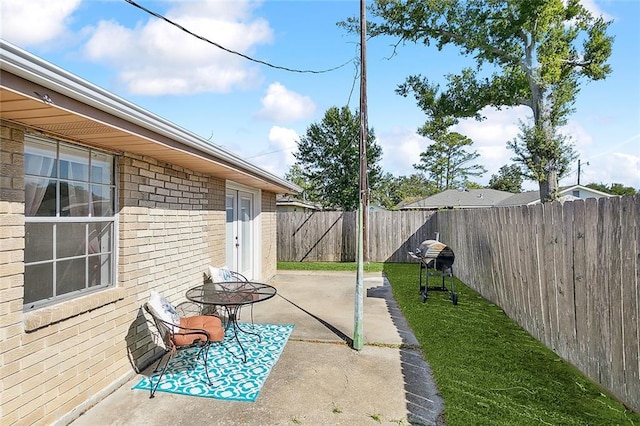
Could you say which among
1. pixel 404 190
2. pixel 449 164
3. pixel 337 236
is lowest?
pixel 337 236

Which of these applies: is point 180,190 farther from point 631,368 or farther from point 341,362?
point 631,368

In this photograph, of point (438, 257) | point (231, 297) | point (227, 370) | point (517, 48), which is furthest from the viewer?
point (517, 48)

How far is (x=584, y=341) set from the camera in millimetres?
3738

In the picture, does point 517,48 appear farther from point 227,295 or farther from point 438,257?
point 227,295

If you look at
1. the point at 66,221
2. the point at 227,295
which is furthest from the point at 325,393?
the point at 66,221

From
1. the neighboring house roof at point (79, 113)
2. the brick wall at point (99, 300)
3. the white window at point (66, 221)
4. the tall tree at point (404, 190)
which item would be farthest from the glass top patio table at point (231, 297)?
the tall tree at point (404, 190)

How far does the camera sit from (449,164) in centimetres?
3622

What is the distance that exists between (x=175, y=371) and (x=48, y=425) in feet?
4.48

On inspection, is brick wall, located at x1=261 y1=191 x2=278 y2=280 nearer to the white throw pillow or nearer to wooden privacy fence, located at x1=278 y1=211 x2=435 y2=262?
wooden privacy fence, located at x1=278 y1=211 x2=435 y2=262

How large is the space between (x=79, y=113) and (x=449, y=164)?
37061 mm

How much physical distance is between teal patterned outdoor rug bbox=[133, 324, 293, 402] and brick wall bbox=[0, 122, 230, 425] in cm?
46

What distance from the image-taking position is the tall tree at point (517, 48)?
12.5m

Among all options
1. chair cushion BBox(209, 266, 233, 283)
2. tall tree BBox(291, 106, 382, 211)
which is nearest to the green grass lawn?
chair cushion BBox(209, 266, 233, 283)

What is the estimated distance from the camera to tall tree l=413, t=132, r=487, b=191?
35.6m
